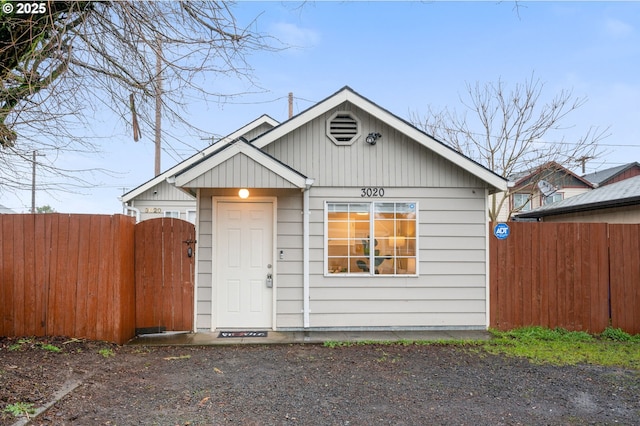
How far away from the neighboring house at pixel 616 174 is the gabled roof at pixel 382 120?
24.5m

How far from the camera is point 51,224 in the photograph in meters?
5.87

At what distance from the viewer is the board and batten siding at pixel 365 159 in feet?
22.8

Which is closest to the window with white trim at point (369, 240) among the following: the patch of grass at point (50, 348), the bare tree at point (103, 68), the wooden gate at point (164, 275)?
the wooden gate at point (164, 275)

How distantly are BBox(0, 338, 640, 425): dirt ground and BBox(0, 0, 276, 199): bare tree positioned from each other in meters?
2.24

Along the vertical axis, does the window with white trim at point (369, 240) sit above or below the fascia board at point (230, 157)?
below

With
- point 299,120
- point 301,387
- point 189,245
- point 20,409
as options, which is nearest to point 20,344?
point 20,409

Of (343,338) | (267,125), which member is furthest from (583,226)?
(267,125)

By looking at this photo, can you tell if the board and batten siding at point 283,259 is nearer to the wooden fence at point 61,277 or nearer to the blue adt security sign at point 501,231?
the wooden fence at point 61,277

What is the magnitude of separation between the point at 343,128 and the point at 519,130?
27.7ft

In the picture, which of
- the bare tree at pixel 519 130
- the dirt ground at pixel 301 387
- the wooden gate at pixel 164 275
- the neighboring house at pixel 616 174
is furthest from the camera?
the neighboring house at pixel 616 174

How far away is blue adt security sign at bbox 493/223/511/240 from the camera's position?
22.7ft

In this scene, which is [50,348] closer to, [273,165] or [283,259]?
[283,259]

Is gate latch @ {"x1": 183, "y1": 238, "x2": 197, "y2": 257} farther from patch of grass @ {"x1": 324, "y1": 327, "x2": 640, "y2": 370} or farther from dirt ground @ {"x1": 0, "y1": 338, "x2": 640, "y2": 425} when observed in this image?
patch of grass @ {"x1": 324, "y1": 327, "x2": 640, "y2": 370}

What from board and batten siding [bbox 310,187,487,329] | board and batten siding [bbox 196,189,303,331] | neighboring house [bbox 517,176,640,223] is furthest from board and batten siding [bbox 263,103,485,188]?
neighboring house [bbox 517,176,640,223]
